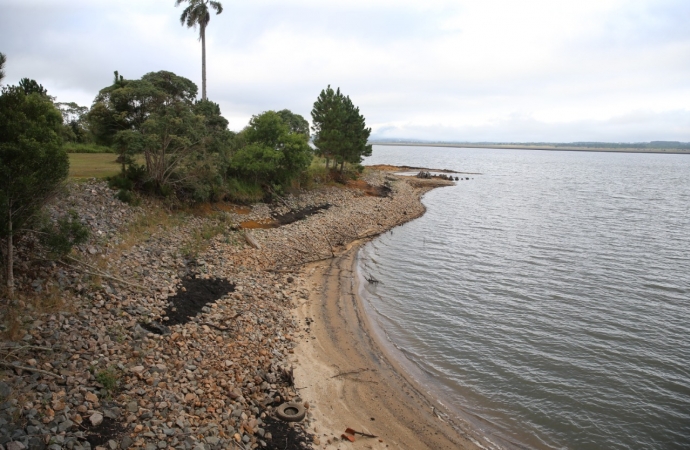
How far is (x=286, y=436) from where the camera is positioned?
11758mm

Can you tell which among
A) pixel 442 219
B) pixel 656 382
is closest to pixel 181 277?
pixel 656 382

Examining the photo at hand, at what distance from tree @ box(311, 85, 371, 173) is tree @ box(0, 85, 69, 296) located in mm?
38261

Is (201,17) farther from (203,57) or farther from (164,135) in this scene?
(164,135)

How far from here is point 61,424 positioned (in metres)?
9.34

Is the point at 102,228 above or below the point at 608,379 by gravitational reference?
above

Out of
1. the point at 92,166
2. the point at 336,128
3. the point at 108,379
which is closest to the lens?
the point at 108,379

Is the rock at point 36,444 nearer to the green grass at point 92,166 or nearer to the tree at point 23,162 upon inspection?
the tree at point 23,162

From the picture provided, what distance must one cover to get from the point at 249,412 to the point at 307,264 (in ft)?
51.5

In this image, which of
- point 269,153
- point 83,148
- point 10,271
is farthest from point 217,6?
point 10,271

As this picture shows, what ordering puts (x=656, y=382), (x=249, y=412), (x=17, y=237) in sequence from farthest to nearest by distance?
1. (x=656, y=382)
2. (x=17, y=237)
3. (x=249, y=412)

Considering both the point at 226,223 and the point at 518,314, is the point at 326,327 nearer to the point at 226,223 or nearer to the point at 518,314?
the point at 518,314

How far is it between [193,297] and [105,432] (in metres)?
8.58

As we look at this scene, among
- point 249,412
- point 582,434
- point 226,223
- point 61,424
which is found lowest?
point 582,434

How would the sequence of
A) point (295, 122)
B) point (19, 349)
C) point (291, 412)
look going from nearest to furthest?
1. point (19, 349)
2. point (291, 412)
3. point (295, 122)
